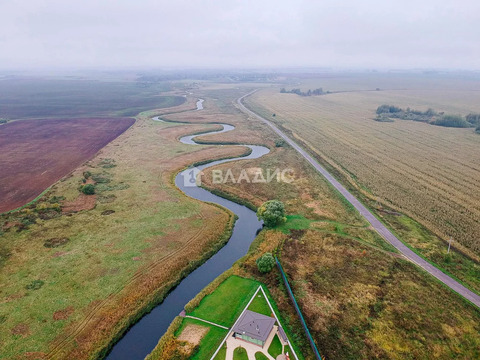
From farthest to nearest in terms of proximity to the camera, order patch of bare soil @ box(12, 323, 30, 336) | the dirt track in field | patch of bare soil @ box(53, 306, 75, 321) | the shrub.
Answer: the shrub, the dirt track in field, patch of bare soil @ box(53, 306, 75, 321), patch of bare soil @ box(12, 323, 30, 336)

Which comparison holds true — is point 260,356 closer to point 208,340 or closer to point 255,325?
point 255,325

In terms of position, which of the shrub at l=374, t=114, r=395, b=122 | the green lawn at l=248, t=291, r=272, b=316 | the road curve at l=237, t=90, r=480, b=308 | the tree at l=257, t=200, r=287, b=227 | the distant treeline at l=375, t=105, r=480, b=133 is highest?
the distant treeline at l=375, t=105, r=480, b=133

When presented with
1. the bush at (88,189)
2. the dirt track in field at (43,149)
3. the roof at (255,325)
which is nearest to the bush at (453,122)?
the roof at (255,325)

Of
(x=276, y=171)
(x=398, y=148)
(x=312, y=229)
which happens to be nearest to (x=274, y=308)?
(x=312, y=229)

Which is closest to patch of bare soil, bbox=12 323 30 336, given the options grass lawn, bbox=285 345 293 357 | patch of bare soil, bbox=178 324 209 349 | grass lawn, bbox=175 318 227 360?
grass lawn, bbox=175 318 227 360

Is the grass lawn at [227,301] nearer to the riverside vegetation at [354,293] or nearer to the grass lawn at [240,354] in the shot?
the riverside vegetation at [354,293]

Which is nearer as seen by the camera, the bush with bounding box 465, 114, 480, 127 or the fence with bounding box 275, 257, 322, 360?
the fence with bounding box 275, 257, 322, 360

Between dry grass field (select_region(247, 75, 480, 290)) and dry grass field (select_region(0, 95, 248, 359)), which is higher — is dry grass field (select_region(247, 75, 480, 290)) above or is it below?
above

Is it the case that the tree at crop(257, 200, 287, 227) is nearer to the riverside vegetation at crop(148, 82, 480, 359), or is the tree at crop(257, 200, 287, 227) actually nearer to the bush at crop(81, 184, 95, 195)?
the riverside vegetation at crop(148, 82, 480, 359)
